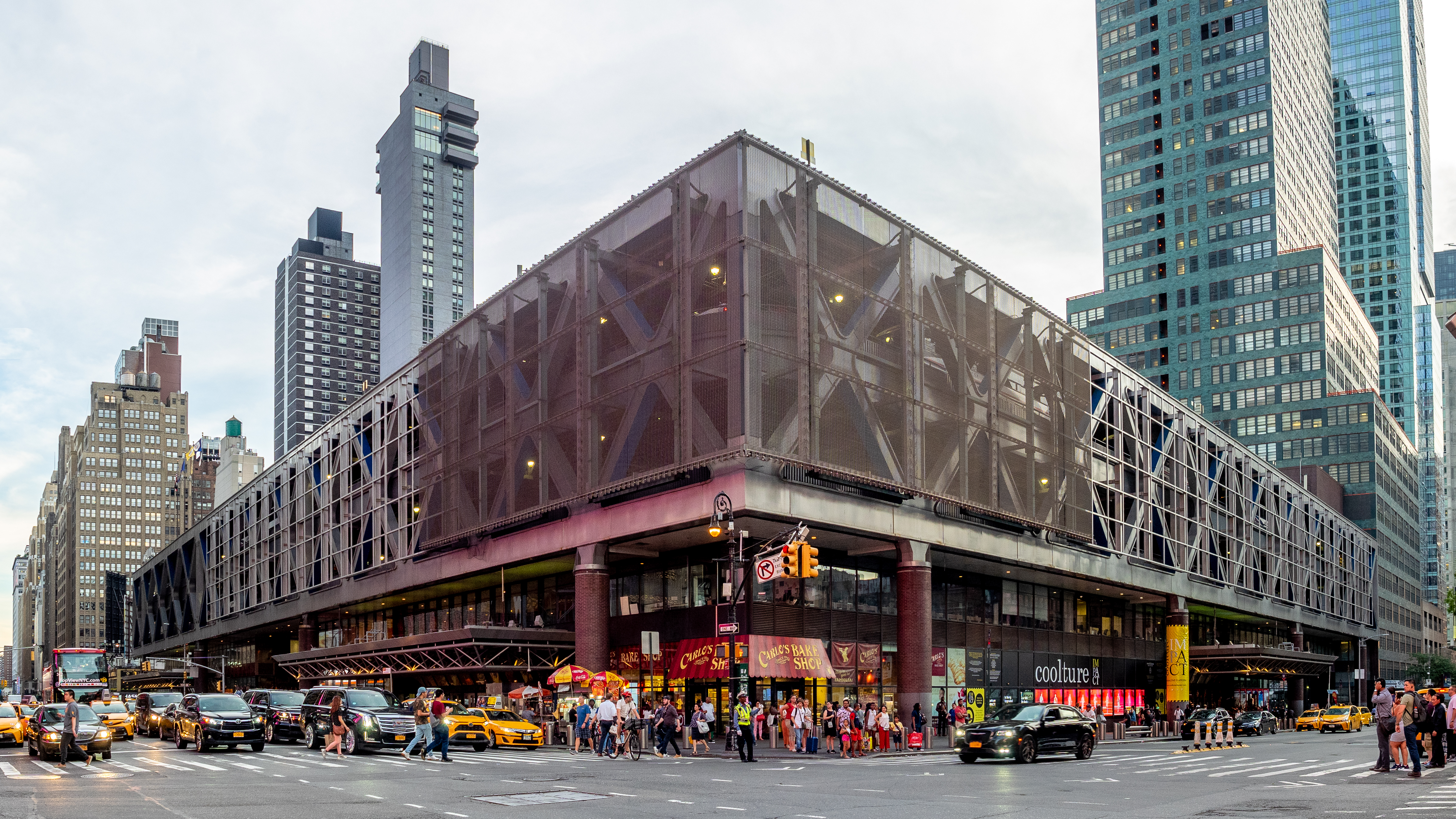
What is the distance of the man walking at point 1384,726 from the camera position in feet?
91.6

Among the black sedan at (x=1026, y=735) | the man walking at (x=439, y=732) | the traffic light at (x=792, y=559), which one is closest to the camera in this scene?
the man walking at (x=439, y=732)

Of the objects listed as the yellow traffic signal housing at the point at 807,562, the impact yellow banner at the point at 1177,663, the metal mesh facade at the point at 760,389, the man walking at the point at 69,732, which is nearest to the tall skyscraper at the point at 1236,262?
the impact yellow banner at the point at 1177,663

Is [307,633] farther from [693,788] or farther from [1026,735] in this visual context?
[693,788]

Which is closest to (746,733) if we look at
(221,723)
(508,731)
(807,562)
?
(807,562)

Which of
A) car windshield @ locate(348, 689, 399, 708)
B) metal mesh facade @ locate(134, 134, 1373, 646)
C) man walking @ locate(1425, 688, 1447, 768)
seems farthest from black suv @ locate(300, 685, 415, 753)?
man walking @ locate(1425, 688, 1447, 768)

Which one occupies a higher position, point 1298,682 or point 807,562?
point 807,562

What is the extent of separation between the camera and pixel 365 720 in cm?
3553

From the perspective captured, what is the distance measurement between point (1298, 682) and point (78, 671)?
91587 millimetres

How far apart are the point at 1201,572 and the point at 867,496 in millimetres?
41516

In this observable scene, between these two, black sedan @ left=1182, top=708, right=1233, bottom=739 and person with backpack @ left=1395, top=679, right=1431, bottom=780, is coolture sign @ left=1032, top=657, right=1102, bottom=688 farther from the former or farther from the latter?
person with backpack @ left=1395, top=679, right=1431, bottom=780

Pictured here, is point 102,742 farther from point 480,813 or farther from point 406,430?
point 406,430

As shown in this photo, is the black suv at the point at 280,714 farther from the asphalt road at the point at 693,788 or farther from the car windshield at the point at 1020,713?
the car windshield at the point at 1020,713

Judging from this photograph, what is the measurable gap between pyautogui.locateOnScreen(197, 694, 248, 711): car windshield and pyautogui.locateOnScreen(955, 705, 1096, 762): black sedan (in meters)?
21.6

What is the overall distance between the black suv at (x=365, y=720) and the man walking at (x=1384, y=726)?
24.6 meters
